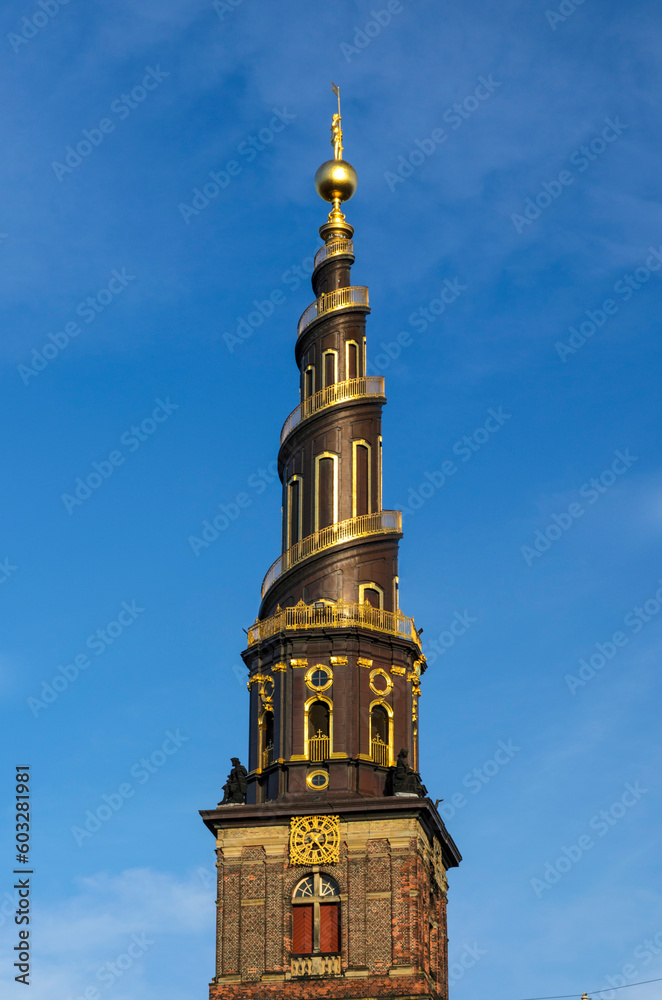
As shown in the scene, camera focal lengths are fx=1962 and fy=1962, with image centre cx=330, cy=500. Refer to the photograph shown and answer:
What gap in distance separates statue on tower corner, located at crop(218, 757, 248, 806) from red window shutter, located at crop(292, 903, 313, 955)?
480 cm

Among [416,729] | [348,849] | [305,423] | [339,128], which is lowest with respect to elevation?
[348,849]

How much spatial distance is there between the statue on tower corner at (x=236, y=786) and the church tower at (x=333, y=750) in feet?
0.29

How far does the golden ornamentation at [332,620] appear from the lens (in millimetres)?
74250

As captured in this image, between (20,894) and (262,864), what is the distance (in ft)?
28.4

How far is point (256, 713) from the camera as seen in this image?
7469cm

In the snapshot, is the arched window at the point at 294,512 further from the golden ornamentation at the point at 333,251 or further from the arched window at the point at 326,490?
the golden ornamentation at the point at 333,251

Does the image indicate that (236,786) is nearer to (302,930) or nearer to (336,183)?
(302,930)

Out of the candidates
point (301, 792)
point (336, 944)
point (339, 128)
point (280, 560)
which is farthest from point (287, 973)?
point (339, 128)

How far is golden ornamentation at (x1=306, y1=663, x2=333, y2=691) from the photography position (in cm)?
7331

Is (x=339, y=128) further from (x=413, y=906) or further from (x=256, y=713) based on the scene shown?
(x=413, y=906)

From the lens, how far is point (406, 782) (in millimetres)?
70812

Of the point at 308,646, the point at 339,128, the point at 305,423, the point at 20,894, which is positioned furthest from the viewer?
the point at 339,128

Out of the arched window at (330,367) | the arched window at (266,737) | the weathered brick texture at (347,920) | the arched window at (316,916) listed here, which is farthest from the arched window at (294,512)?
the arched window at (316,916)

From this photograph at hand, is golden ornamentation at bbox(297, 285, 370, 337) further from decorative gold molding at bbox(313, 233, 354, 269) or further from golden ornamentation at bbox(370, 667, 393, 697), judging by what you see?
golden ornamentation at bbox(370, 667, 393, 697)
